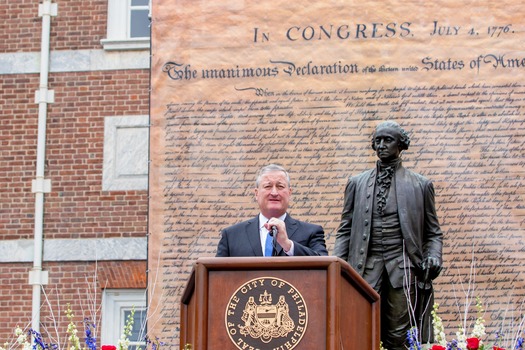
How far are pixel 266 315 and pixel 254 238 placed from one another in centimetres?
→ 147

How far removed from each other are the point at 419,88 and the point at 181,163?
213 cm

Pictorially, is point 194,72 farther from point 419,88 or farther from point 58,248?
Answer: point 58,248

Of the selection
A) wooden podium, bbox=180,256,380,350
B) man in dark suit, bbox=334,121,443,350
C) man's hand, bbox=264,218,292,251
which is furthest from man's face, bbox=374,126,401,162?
wooden podium, bbox=180,256,380,350

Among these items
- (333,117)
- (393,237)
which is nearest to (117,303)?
(333,117)

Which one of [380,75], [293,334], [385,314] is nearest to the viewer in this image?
[293,334]

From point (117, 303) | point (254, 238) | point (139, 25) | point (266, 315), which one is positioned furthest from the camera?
point (139, 25)

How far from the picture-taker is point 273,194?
20.0ft

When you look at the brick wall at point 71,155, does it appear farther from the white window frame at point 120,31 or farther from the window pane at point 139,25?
the window pane at point 139,25

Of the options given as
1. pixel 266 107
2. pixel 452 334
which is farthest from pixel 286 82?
pixel 452 334

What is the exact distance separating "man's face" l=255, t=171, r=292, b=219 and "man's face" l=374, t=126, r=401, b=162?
1706mm

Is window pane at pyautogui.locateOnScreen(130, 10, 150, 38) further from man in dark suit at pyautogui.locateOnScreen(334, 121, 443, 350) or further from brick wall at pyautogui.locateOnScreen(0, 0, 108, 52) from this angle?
man in dark suit at pyautogui.locateOnScreen(334, 121, 443, 350)

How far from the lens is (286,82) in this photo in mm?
10312

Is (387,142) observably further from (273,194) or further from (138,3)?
(138,3)

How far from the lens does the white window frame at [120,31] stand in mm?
12391
